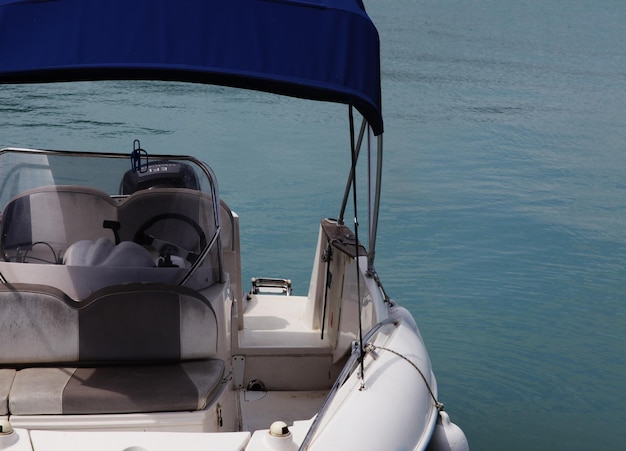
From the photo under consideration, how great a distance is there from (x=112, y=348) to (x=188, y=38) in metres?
1.06

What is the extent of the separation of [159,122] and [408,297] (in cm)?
724

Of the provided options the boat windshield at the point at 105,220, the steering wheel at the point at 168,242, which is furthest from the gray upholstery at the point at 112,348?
the steering wheel at the point at 168,242

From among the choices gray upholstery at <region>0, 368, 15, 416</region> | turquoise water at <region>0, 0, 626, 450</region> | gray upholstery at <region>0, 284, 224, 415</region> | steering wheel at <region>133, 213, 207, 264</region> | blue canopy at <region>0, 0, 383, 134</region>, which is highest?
blue canopy at <region>0, 0, 383, 134</region>

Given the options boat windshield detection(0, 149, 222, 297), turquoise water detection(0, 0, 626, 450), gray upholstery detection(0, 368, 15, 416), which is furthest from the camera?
turquoise water detection(0, 0, 626, 450)

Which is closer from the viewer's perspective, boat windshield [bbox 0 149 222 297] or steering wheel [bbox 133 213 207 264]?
boat windshield [bbox 0 149 222 297]

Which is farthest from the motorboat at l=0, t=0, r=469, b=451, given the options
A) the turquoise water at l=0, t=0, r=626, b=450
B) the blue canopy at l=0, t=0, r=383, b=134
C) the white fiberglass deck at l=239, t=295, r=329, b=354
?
the turquoise water at l=0, t=0, r=626, b=450

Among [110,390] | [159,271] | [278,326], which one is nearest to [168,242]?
[159,271]

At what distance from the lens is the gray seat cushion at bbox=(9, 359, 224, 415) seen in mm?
2799

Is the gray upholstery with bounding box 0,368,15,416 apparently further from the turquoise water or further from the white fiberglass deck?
the turquoise water

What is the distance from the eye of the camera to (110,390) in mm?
2850

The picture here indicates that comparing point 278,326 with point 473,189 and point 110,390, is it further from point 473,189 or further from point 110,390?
point 473,189

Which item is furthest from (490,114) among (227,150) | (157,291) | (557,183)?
(157,291)

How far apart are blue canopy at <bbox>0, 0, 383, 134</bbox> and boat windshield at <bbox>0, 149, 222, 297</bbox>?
90cm

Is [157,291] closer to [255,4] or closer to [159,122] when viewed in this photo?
[255,4]
